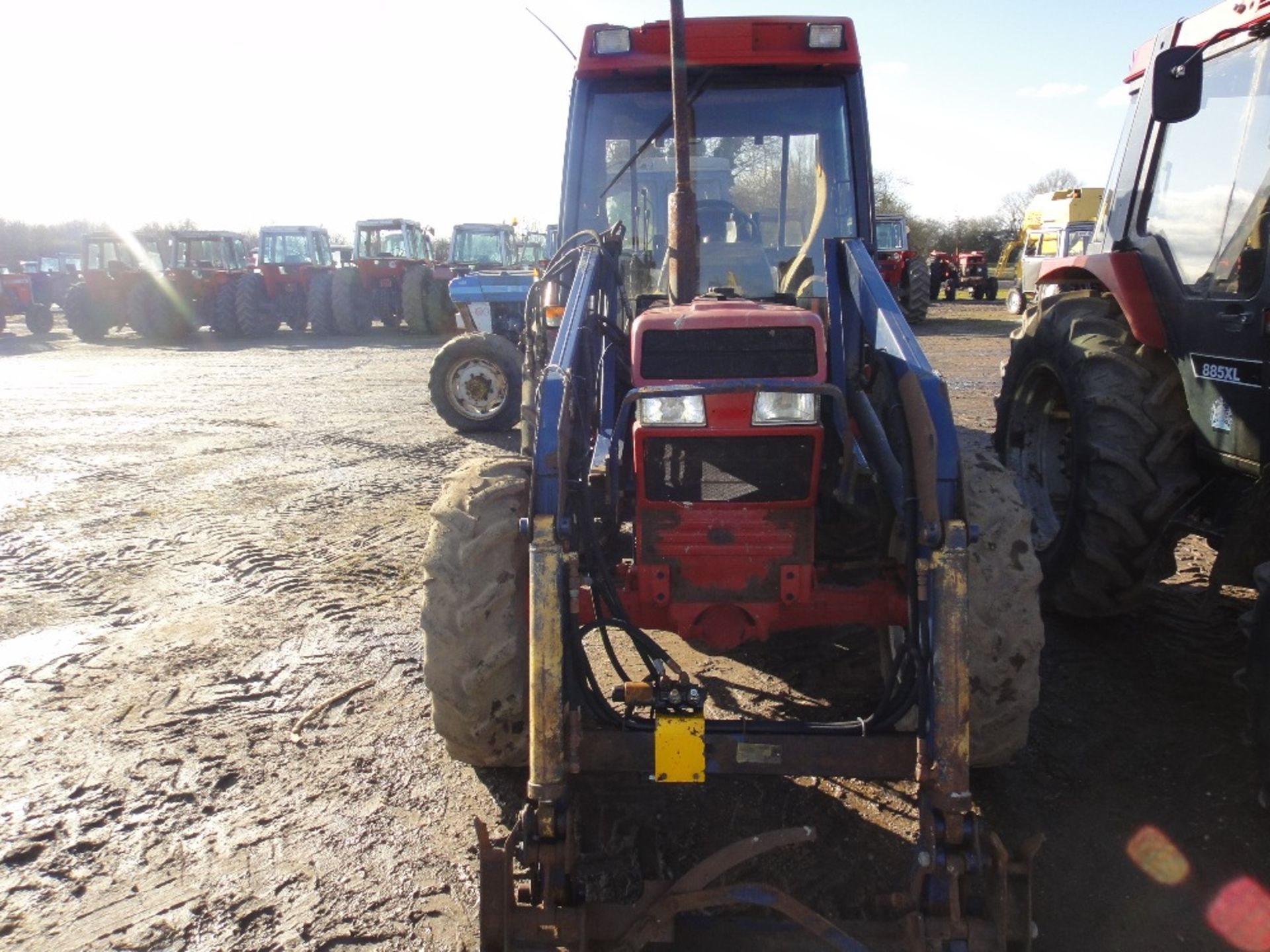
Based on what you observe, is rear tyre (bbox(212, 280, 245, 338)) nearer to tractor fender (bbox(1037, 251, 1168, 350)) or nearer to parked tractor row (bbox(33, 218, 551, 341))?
parked tractor row (bbox(33, 218, 551, 341))

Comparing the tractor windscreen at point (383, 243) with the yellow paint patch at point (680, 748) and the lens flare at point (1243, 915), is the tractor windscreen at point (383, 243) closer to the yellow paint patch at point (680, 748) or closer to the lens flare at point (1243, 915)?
the yellow paint patch at point (680, 748)

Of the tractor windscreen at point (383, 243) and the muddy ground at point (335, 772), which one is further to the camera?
the tractor windscreen at point (383, 243)

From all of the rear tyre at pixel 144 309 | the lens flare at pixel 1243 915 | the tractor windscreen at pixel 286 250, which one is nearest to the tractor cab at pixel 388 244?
the tractor windscreen at pixel 286 250

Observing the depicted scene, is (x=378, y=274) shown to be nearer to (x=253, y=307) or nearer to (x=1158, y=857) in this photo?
(x=253, y=307)

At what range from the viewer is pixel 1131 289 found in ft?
12.6

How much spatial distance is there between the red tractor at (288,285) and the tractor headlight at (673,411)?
64.1ft

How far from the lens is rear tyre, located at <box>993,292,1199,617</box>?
3.60 meters

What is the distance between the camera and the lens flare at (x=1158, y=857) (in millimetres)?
2635

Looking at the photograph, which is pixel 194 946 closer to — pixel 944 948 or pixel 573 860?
pixel 573 860

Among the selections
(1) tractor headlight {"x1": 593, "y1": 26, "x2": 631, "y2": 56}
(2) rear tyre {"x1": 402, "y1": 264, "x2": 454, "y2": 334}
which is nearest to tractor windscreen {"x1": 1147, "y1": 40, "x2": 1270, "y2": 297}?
(1) tractor headlight {"x1": 593, "y1": 26, "x2": 631, "y2": 56}

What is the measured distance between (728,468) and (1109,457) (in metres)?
1.67

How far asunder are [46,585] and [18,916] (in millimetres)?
2892

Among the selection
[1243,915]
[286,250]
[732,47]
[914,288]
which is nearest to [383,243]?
[286,250]

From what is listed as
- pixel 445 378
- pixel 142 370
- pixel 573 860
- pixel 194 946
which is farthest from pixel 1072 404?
pixel 142 370
